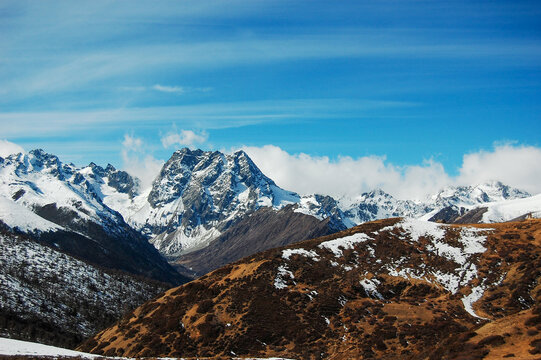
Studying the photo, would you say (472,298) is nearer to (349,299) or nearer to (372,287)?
(372,287)

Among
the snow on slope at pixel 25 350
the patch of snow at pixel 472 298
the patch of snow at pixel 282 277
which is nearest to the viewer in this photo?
the snow on slope at pixel 25 350

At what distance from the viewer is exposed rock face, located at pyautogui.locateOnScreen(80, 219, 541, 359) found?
74750 mm

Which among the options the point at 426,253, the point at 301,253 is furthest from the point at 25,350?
the point at 426,253

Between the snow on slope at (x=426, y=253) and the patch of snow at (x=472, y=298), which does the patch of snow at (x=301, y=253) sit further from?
the patch of snow at (x=472, y=298)

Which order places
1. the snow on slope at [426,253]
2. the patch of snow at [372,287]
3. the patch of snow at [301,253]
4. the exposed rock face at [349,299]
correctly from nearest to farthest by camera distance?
the exposed rock face at [349,299], the patch of snow at [372,287], the snow on slope at [426,253], the patch of snow at [301,253]

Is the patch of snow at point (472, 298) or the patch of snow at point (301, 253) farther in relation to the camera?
the patch of snow at point (301, 253)

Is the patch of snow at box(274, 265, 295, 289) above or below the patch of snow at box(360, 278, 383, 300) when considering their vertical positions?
above

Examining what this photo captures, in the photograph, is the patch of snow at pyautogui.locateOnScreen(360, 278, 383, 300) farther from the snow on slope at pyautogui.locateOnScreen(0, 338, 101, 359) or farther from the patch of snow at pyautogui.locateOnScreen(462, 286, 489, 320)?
the snow on slope at pyautogui.locateOnScreen(0, 338, 101, 359)

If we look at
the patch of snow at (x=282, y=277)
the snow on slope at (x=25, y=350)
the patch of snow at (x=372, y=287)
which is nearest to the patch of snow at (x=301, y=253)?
the patch of snow at (x=282, y=277)

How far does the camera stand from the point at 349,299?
87125 millimetres

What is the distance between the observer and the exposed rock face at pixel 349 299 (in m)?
74.8

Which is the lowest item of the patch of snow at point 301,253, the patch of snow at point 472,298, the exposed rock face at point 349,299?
the patch of snow at point 472,298

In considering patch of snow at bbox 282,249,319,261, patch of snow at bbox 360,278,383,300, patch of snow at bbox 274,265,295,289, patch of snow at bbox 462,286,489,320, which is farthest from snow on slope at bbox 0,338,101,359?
patch of snow at bbox 462,286,489,320

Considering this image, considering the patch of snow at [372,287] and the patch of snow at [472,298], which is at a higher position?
the patch of snow at [372,287]
